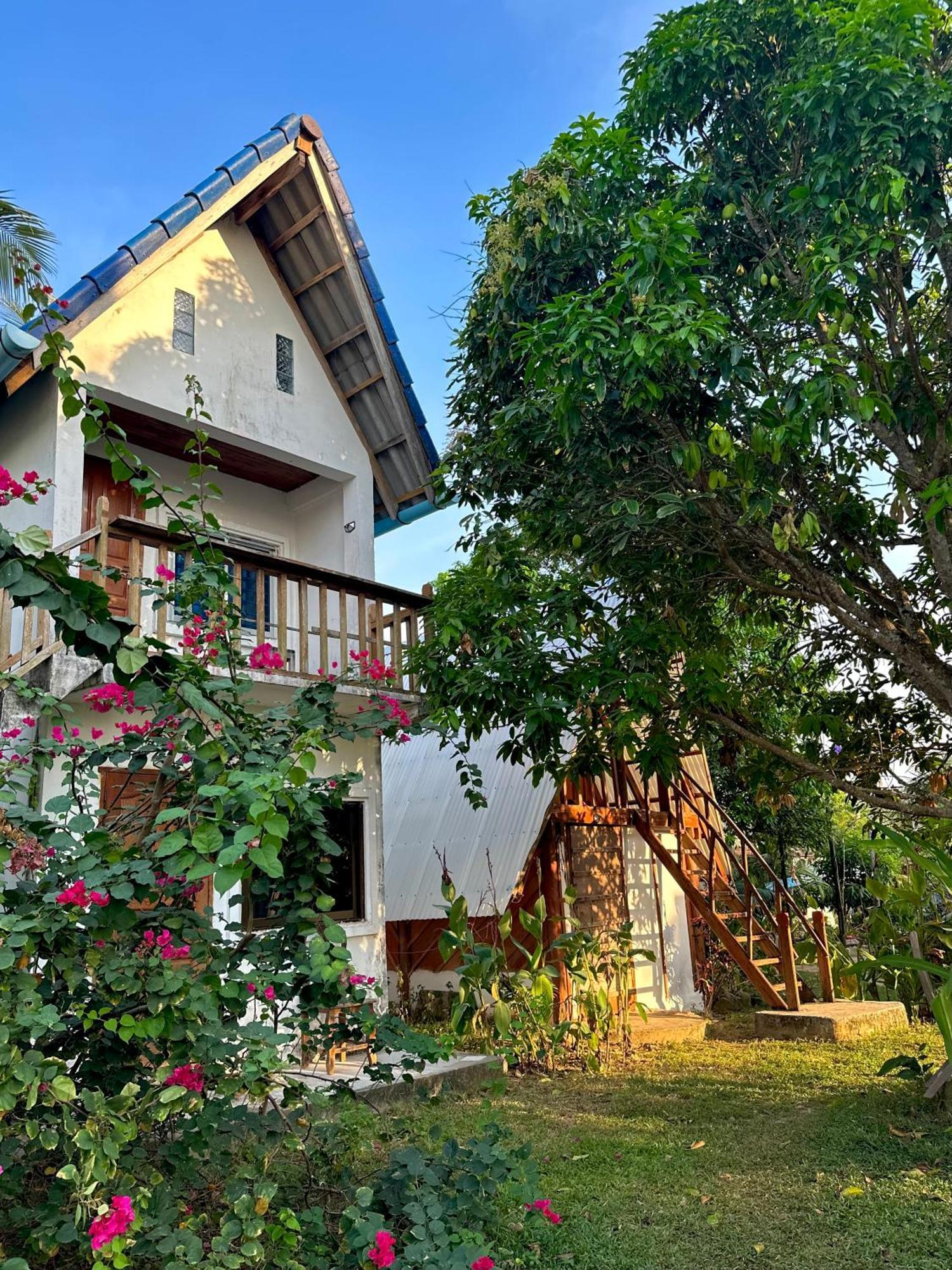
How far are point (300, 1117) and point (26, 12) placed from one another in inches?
333

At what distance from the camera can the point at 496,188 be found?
7.38 metres

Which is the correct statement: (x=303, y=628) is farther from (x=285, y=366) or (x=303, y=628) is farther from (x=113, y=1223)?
(x=113, y=1223)

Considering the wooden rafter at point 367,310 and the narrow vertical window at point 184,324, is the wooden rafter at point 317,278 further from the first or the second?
the narrow vertical window at point 184,324

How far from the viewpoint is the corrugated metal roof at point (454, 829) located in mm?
11031

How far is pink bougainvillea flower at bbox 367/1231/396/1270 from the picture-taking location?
11.3 feet

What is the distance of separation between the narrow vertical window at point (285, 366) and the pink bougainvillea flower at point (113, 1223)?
8.34m

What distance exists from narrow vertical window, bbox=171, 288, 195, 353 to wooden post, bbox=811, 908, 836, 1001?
9.85 metres

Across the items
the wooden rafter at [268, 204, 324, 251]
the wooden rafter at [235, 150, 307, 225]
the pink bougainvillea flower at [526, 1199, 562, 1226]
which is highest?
the wooden rafter at [235, 150, 307, 225]

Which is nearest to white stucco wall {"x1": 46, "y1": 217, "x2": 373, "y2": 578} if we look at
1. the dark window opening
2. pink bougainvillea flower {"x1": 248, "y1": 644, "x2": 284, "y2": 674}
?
the dark window opening

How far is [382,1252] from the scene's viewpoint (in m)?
3.46

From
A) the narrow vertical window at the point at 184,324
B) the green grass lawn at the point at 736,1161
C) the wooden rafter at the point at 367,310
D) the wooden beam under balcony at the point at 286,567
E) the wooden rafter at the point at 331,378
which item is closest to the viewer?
the green grass lawn at the point at 736,1161

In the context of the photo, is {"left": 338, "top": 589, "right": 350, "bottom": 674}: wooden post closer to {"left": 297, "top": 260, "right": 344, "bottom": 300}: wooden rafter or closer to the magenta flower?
{"left": 297, "top": 260, "right": 344, "bottom": 300}: wooden rafter

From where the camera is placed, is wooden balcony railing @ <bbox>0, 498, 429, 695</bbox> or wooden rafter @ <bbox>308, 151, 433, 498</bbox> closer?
wooden balcony railing @ <bbox>0, 498, 429, 695</bbox>

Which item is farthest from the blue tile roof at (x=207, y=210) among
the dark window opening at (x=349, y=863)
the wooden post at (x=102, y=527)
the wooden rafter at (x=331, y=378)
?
the dark window opening at (x=349, y=863)
